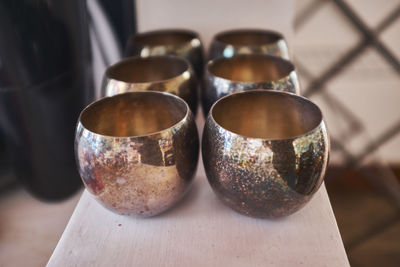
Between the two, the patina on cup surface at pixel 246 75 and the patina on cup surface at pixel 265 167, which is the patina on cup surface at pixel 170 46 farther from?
the patina on cup surface at pixel 265 167

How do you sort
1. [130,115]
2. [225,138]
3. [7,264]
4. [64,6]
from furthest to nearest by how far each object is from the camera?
[7,264]
[64,6]
[130,115]
[225,138]

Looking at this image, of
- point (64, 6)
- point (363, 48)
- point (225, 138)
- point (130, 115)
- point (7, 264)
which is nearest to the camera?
point (225, 138)

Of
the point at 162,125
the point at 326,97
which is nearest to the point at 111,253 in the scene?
the point at 162,125

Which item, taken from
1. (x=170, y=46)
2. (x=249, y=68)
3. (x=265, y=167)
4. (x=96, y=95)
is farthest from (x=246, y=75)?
(x=96, y=95)

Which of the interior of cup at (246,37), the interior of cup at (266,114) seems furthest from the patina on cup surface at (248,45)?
the interior of cup at (266,114)

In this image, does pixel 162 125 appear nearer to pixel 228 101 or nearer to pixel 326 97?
pixel 228 101

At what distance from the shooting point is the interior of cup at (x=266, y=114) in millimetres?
397

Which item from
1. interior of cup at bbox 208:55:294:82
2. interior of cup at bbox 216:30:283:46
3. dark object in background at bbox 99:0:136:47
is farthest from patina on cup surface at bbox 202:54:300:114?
dark object in background at bbox 99:0:136:47

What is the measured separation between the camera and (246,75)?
527mm

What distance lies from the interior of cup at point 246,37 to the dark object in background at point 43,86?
23 cm

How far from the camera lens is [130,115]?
0.44 meters

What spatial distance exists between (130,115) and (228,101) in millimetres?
109

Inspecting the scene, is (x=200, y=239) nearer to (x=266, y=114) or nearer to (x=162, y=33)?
(x=266, y=114)

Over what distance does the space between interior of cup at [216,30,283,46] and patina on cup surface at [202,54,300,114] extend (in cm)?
11
